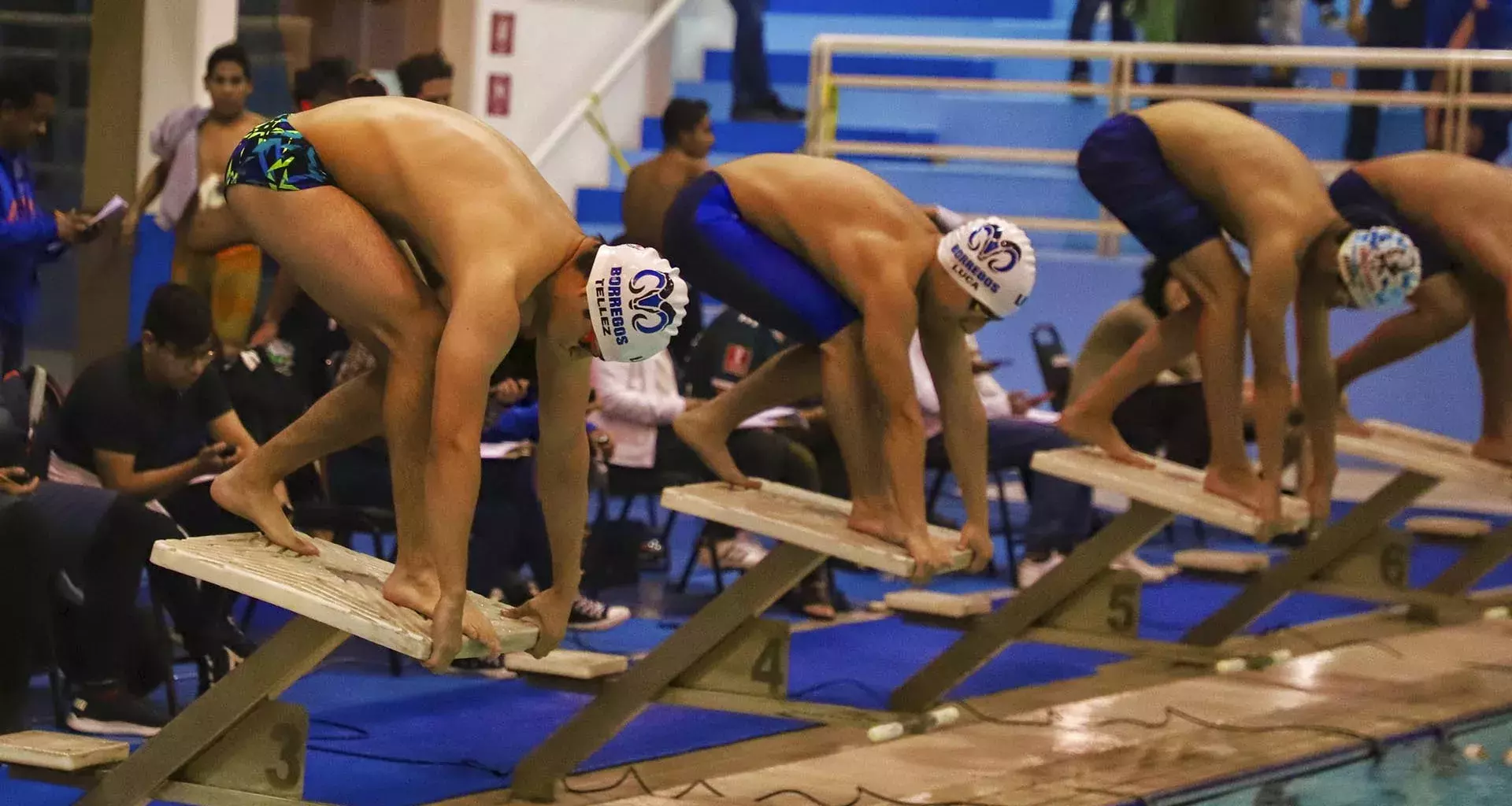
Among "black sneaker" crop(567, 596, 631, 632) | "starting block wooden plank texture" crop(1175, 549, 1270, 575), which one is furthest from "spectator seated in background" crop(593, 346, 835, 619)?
"starting block wooden plank texture" crop(1175, 549, 1270, 575)

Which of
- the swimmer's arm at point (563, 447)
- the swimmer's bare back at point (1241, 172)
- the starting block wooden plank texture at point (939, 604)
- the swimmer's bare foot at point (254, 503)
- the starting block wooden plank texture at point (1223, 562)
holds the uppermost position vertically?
the swimmer's bare back at point (1241, 172)

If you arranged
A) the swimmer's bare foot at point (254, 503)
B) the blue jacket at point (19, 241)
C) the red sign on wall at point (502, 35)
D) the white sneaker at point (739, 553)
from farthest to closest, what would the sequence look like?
1. the red sign on wall at point (502, 35)
2. the white sneaker at point (739, 553)
3. the blue jacket at point (19, 241)
4. the swimmer's bare foot at point (254, 503)

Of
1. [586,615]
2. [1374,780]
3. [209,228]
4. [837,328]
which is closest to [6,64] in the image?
[209,228]

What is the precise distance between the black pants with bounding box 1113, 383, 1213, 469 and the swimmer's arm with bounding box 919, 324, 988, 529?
3054 mm

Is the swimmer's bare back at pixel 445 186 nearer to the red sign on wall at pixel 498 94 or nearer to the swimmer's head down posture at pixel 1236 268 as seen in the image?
the swimmer's head down posture at pixel 1236 268

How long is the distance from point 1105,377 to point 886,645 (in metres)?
1.23

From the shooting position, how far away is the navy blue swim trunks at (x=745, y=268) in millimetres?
5188

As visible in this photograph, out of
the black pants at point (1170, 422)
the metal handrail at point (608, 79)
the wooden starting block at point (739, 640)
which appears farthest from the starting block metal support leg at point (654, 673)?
the metal handrail at point (608, 79)

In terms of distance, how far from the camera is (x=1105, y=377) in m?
6.09

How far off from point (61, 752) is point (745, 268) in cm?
222

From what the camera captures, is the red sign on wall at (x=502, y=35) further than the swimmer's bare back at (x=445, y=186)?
Yes

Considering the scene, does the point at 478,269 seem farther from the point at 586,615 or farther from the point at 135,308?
the point at 135,308

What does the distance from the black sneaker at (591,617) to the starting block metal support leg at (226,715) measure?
99.0 inches

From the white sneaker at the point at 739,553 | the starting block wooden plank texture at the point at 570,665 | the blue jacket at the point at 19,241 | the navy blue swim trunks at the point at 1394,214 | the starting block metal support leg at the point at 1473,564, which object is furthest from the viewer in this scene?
the starting block metal support leg at the point at 1473,564
